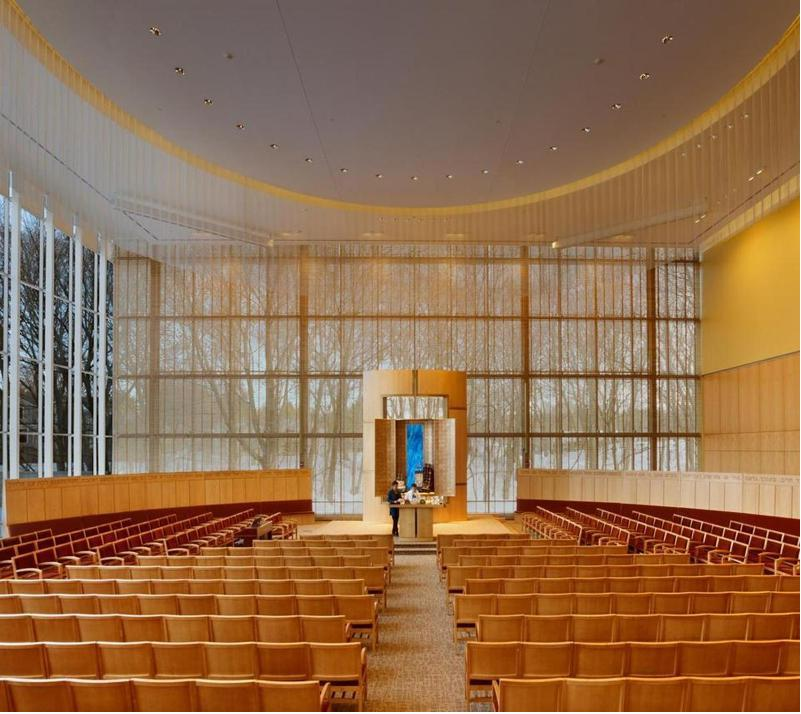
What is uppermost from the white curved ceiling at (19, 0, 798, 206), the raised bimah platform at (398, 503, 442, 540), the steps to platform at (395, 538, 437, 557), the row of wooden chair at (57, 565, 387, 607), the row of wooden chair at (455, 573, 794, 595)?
the white curved ceiling at (19, 0, 798, 206)

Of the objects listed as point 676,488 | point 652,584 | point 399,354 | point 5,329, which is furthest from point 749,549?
point 5,329

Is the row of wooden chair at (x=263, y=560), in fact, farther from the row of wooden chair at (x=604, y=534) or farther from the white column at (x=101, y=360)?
the white column at (x=101, y=360)

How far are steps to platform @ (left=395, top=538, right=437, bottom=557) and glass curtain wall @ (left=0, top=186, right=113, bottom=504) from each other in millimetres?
8826

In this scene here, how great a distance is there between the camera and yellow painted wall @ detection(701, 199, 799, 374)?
18.7 m

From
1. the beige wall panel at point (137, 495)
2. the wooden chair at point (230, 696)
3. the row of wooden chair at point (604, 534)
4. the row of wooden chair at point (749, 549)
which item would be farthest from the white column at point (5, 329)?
the row of wooden chair at point (749, 549)

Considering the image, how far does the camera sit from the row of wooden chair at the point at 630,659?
482 centimetres

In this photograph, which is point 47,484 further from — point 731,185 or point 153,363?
point 731,185

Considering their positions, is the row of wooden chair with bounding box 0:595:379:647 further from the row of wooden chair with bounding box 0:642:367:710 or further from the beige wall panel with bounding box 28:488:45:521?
the beige wall panel with bounding box 28:488:45:521

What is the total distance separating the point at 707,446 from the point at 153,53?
20166 millimetres

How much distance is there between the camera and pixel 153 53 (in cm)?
1095

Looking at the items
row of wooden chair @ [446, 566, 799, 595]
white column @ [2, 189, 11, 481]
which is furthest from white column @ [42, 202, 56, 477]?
row of wooden chair @ [446, 566, 799, 595]

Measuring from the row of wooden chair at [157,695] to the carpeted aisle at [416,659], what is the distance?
1.95 meters

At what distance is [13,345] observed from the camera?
15836mm

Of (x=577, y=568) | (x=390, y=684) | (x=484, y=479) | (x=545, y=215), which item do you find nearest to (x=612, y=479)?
(x=484, y=479)
